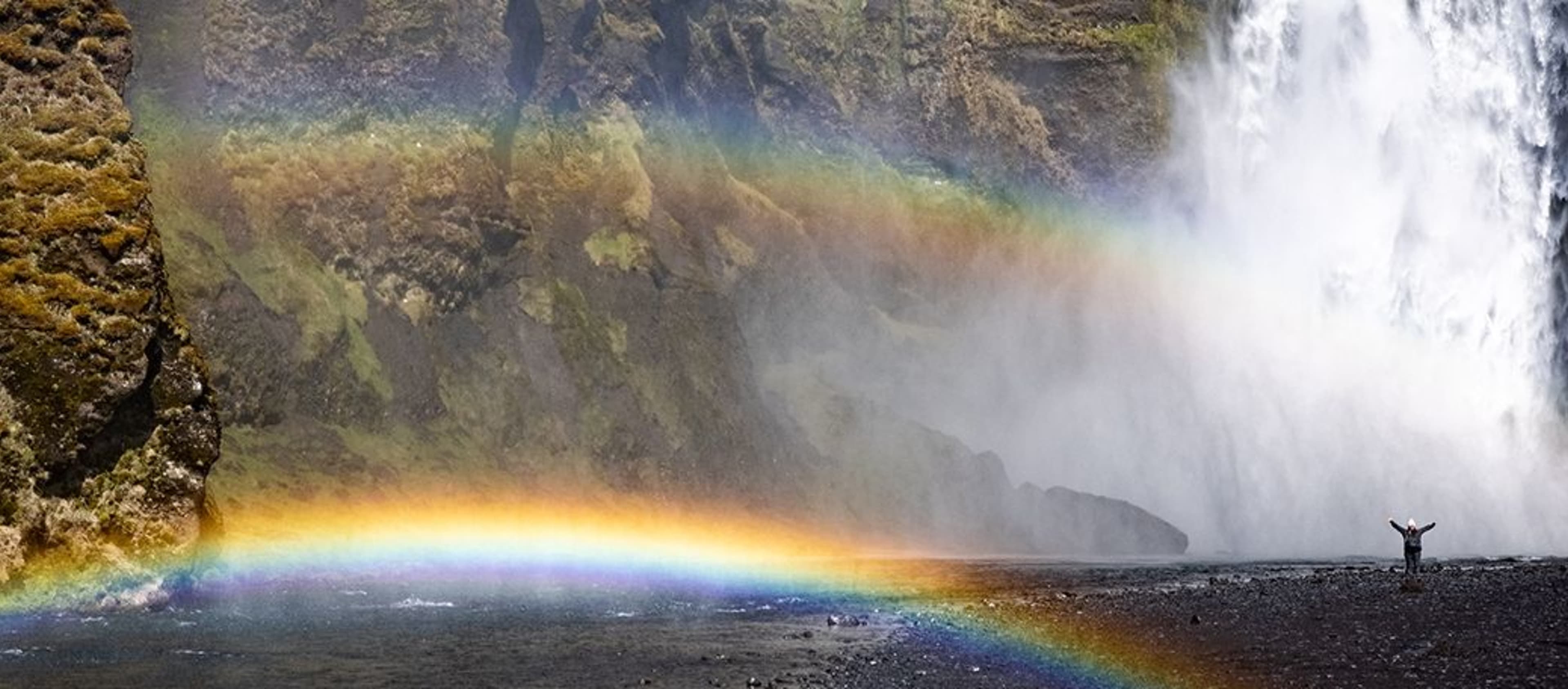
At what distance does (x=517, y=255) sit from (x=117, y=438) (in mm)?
66919

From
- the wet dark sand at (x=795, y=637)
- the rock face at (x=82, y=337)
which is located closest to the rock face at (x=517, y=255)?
the rock face at (x=82, y=337)

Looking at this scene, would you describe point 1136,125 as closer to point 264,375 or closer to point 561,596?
point 264,375

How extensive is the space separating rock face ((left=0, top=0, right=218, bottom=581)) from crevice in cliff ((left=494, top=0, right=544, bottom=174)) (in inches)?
2541

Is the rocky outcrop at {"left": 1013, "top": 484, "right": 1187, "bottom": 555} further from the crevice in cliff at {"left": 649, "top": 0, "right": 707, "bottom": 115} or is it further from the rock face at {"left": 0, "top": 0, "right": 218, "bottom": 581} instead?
the rock face at {"left": 0, "top": 0, "right": 218, "bottom": 581}

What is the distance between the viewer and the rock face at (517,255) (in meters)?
97.8

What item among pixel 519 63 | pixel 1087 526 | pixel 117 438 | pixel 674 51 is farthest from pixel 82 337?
pixel 674 51

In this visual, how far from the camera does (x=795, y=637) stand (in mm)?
45281

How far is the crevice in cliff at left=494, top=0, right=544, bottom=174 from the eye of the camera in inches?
4646

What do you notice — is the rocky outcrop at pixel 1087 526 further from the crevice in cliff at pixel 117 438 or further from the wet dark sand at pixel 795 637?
the crevice in cliff at pixel 117 438

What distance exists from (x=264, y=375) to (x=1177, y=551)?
58.2 metres

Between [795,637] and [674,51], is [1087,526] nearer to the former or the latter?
[674,51]

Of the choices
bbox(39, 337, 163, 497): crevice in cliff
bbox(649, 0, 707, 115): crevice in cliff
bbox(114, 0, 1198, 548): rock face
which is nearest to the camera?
bbox(39, 337, 163, 497): crevice in cliff

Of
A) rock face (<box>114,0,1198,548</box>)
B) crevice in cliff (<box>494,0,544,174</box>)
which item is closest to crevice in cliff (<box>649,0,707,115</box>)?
rock face (<box>114,0,1198,548</box>)

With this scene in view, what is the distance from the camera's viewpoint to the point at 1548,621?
39031 mm
